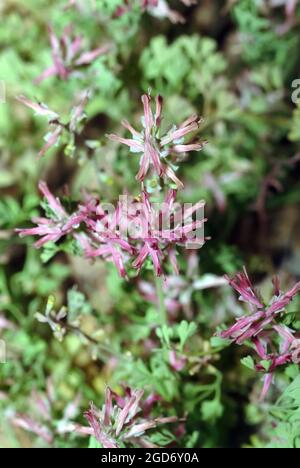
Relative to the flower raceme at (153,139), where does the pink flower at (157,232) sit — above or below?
below

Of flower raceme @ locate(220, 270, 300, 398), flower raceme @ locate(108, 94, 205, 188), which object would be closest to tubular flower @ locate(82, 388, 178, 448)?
flower raceme @ locate(220, 270, 300, 398)

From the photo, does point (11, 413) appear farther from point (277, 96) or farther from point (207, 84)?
point (277, 96)

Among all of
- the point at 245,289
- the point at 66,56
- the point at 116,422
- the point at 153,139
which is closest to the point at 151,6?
the point at 66,56

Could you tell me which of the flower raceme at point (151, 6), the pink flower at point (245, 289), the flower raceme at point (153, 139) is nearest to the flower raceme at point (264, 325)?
the pink flower at point (245, 289)

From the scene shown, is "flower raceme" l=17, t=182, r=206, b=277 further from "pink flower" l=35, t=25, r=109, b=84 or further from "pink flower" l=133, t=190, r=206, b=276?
"pink flower" l=35, t=25, r=109, b=84

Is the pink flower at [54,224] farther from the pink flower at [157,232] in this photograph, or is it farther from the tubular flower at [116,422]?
the tubular flower at [116,422]

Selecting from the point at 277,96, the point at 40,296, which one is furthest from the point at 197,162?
the point at 40,296
